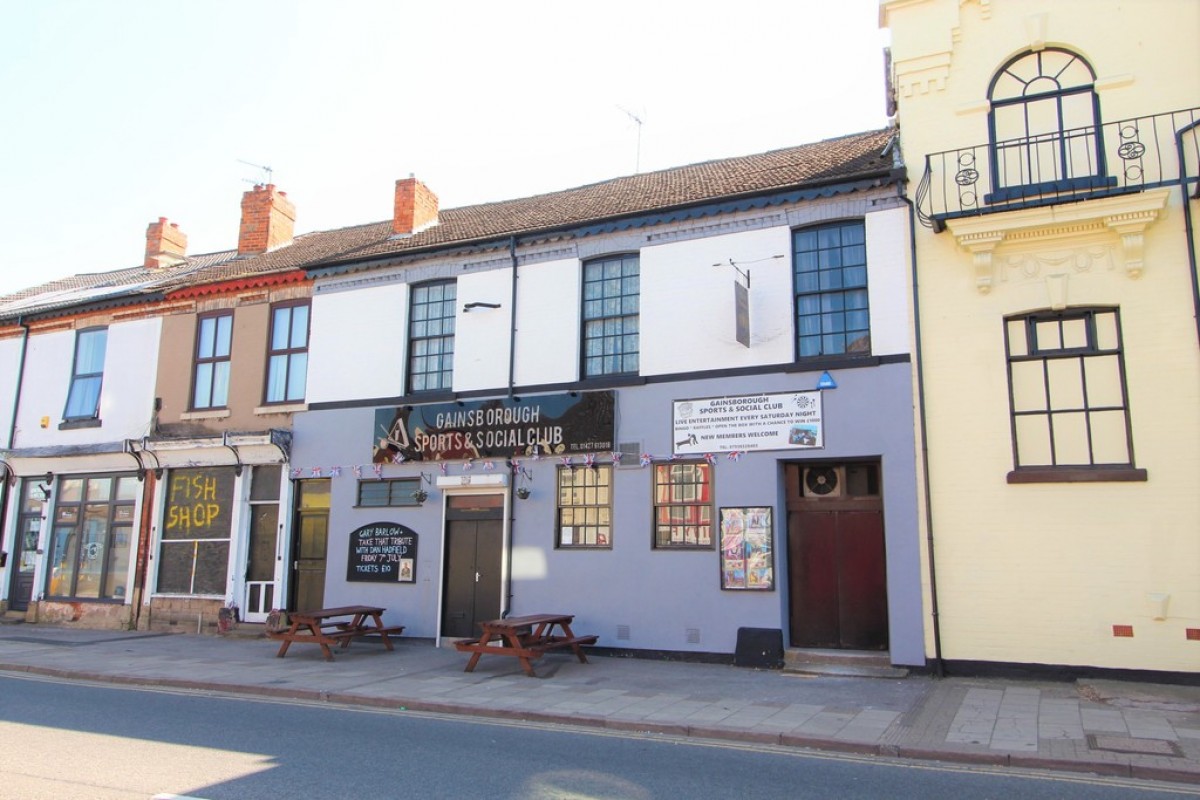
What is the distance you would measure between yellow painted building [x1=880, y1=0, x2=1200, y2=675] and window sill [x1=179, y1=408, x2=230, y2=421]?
13371mm

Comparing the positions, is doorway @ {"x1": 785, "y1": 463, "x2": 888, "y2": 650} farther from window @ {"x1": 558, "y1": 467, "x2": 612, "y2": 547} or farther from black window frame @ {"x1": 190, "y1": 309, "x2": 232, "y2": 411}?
black window frame @ {"x1": 190, "y1": 309, "x2": 232, "y2": 411}

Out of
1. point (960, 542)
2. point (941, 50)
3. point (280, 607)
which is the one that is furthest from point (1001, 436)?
point (280, 607)

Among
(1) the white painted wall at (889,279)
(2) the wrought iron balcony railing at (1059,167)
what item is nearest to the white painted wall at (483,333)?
(1) the white painted wall at (889,279)

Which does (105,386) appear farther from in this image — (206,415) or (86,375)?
(206,415)

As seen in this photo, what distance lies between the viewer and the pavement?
764 centimetres

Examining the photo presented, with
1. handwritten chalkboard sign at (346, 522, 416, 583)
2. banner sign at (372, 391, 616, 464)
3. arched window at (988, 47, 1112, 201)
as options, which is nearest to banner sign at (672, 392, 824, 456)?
banner sign at (372, 391, 616, 464)

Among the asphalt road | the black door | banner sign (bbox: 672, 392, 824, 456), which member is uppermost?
banner sign (bbox: 672, 392, 824, 456)

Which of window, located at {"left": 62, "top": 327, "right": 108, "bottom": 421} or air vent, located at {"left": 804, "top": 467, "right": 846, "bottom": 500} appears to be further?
window, located at {"left": 62, "top": 327, "right": 108, "bottom": 421}

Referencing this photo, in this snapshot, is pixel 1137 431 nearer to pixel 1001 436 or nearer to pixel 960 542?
pixel 1001 436

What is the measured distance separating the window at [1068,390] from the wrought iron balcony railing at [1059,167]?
1630 millimetres

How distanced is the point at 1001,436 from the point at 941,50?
5.72 meters

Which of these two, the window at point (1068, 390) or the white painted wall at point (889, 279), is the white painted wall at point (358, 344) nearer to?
the white painted wall at point (889, 279)

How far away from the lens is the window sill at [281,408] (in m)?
16.7

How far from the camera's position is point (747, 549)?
12648 millimetres
